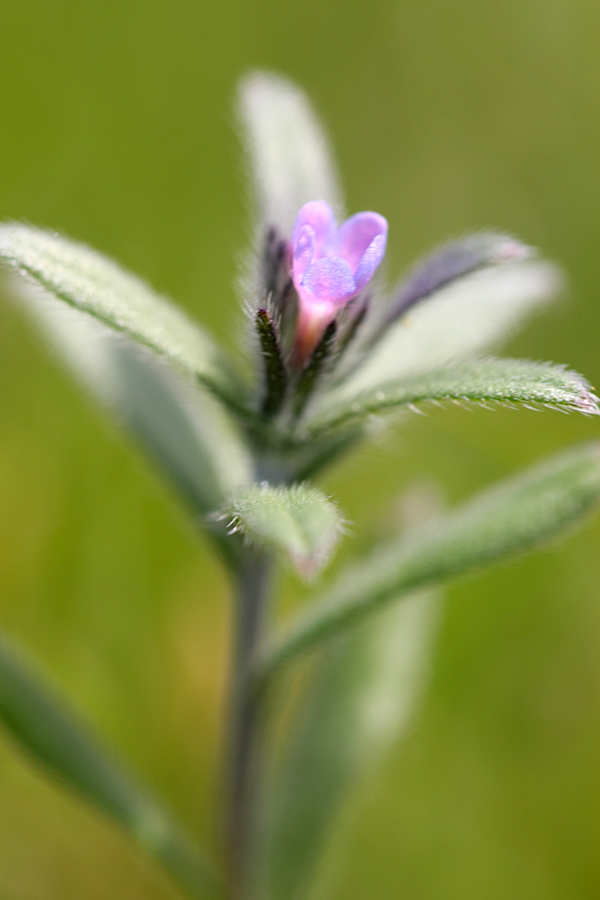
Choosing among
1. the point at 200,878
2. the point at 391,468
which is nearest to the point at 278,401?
the point at 200,878

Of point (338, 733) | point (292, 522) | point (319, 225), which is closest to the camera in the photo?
point (292, 522)

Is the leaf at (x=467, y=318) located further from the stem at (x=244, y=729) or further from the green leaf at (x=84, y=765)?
the green leaf at (x=84, y=765)

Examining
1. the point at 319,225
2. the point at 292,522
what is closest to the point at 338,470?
the point at 319,225

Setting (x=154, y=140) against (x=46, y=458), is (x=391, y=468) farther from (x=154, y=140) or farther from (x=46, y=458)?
(x=154, y=140)

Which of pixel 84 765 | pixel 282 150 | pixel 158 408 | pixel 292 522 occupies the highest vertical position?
pixel 282 150

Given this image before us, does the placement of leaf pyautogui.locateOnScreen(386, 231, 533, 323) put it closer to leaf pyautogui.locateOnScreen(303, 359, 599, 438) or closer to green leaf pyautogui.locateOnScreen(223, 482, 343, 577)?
leaf pyautogui.locateOnScreen(303, 359, 599, 438)

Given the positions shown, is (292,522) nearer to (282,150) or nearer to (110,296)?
(110,296)

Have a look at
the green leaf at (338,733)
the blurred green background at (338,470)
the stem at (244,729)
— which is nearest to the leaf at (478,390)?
the stem at (244,729)

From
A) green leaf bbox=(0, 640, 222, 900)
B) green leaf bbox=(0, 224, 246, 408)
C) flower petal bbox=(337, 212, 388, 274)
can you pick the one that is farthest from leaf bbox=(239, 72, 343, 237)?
green leaf bbox=(0, 640, 222, 900)
